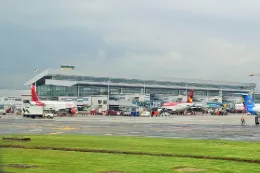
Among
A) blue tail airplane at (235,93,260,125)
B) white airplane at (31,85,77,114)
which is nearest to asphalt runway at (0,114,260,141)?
blue tail airplane at (235,93,260,125)

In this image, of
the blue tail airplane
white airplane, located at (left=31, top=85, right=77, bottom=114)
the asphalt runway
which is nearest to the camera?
the asphalt runway

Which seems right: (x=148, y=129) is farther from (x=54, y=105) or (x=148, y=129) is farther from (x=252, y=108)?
(x=54, y=105)

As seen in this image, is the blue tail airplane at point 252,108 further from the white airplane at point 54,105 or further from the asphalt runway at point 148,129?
the white airplane at point 54,105

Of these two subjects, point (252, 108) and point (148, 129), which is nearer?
point (148, 129)

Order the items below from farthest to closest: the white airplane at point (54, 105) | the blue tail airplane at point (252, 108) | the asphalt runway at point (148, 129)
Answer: the white airplane at point (54, 105) < the blue tail airplane at point (252, 108) < the asphalt runway at point (148, 129)

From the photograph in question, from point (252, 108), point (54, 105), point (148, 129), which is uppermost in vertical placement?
point (54, 105)

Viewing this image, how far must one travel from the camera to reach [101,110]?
167 meters

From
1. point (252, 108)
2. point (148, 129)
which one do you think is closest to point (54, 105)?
point (252, 108)

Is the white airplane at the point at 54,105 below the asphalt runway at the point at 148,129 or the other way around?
the other way around

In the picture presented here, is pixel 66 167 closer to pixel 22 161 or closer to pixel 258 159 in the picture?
pixel 22 161

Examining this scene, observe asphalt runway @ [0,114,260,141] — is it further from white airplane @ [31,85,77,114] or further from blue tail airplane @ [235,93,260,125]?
white airplane @ [31,85,77,114]

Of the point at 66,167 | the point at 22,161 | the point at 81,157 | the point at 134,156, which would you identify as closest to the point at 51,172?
the point at 66,167

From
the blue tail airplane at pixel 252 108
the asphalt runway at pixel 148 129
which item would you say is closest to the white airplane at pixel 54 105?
the asphalt runway at pixel 148 129

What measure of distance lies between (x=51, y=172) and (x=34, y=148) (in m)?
10.4
